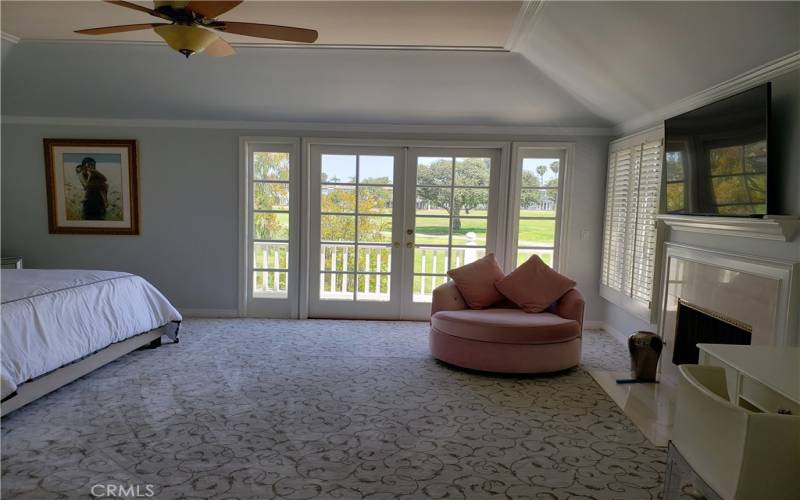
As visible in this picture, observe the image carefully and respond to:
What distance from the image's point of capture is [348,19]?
3.39 m

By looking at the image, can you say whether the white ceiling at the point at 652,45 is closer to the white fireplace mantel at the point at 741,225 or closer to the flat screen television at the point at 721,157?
the flat screen television at the point at 721,157

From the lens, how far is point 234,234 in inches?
199

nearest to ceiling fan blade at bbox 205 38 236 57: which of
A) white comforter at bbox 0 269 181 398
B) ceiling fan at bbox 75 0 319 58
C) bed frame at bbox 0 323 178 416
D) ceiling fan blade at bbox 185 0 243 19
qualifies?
ceiling fan at bbox 75 0 319 58

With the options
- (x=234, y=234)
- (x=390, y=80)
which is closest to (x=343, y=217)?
(x=234, y=234)

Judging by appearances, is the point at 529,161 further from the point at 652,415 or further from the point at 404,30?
the point at 652,415

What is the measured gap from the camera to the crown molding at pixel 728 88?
246 cm

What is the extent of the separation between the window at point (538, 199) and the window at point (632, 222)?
1.63ft

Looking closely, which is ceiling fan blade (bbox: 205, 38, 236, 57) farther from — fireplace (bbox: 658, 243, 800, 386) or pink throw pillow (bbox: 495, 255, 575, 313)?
fireplace (bbox: 658, 243, 800, 386)

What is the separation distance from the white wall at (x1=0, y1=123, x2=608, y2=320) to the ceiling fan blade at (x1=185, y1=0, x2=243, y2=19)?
9.12ft

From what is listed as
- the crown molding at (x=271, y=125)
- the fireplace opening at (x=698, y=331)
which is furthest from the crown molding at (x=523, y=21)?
the fireplace opening at (x=698, y=331)

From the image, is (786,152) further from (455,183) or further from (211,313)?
(211,313)

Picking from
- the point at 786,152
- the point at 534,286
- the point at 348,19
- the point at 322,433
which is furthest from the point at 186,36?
the point at 786,152

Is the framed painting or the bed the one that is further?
the framed painting

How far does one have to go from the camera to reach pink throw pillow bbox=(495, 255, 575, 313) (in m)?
3.88
